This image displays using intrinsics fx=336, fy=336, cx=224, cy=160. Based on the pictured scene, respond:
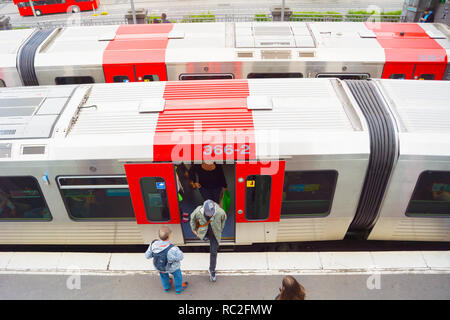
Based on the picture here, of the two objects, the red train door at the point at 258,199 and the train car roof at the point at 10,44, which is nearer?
the red train door at the point at 258,199

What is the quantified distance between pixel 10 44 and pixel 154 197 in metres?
6.80

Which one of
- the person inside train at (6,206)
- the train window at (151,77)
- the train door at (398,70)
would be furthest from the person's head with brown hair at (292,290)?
the train door at (398,70)

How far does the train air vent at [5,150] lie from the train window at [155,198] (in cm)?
220

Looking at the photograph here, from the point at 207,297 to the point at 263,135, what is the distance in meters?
2.87

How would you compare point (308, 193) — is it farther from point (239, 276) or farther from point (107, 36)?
point (107, 36)

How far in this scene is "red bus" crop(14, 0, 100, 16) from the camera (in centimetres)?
2816

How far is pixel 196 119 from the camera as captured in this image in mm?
5789

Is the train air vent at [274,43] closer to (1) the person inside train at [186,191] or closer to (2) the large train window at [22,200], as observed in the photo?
(1) the person inside train at [186,191]

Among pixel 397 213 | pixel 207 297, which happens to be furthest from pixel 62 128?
pixel 397 213

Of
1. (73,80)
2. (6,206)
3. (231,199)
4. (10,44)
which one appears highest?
(10,44)

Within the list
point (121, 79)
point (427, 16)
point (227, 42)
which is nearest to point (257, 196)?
point (227, 42)

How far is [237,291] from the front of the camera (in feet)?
18.7

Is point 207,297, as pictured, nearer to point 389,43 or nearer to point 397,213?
point 397,213

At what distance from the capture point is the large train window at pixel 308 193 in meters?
5.62
